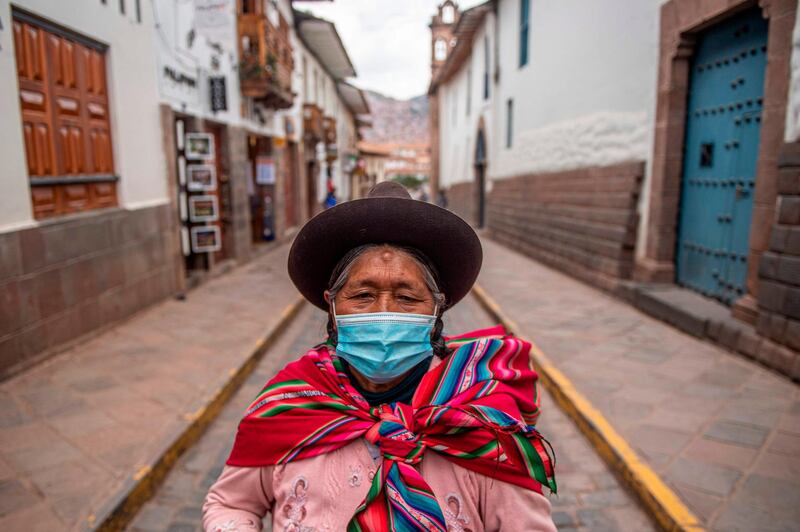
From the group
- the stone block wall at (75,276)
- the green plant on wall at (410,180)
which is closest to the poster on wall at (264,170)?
the stone block wall at (75,276)

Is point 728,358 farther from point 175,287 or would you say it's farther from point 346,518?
point 175,287

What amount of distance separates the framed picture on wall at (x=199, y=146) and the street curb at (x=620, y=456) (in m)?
6.17

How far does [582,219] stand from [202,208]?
6.36 metres

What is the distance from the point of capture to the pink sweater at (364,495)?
1.53 metres

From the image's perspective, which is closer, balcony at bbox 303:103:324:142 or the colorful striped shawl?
the colorful striped shawl

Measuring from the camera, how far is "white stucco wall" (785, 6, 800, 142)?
5.02 metres

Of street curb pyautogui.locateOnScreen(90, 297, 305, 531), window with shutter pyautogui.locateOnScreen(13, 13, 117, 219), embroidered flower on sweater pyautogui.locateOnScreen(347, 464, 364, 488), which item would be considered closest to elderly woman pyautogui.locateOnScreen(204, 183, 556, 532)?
embroidered flower on sweater pyautogui.locateOnScreen(347, 464, 364, 488)

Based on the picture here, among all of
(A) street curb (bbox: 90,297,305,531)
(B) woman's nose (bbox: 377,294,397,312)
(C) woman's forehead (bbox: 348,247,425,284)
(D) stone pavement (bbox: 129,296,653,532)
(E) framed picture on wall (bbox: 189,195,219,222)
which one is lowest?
(D) stone pavement (bbox: 129,296,653,532)

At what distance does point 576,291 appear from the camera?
9438 mm

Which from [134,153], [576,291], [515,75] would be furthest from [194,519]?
[515,75]

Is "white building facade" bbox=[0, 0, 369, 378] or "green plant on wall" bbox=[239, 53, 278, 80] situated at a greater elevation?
"green plant on wall" bbox=[239, 53, 278, 80]

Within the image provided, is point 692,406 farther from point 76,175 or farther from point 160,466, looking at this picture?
point 76,175

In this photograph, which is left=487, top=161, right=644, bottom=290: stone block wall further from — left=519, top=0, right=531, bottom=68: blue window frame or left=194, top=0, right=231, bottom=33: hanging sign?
left=194, top=0, right=231, bottom=33: hanging sign

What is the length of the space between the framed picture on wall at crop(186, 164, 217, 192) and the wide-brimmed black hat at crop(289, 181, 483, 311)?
8003 mm
